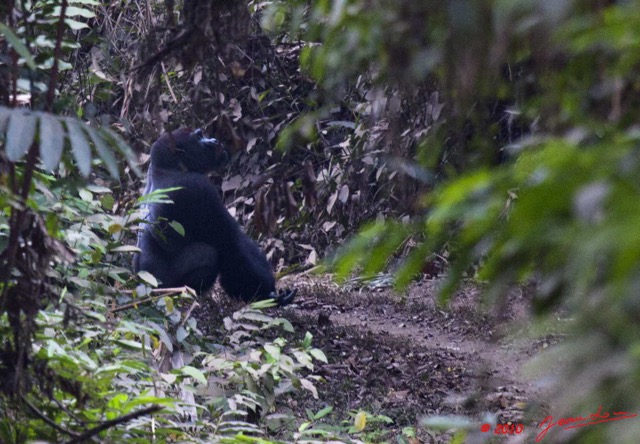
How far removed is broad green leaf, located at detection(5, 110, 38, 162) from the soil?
1.89 m

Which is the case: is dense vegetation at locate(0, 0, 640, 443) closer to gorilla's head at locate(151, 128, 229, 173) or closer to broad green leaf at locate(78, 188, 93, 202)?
broad green leaf at locate(78, 188, 93, 202)

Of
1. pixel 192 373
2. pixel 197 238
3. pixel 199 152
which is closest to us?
pixel 192 373

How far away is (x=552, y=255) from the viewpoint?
A: 2.37 ft

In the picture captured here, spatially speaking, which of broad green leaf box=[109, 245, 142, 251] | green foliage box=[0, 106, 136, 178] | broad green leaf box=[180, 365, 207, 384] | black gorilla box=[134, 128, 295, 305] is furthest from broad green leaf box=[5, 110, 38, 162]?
black gorilla box=[134, 128, 295, 305]

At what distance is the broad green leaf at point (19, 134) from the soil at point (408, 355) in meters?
1.89

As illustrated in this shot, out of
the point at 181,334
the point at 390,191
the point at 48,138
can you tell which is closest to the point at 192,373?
the point at 181,334

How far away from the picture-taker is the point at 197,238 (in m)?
5.88

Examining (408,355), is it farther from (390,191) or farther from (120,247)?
(390,191)

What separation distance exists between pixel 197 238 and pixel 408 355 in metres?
1.95

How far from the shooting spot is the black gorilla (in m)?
5.64

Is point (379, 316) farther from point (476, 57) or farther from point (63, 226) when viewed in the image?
point (476, 57)

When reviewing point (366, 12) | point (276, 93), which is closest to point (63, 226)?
point (366, 12)

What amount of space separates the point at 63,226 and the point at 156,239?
8.15 ft

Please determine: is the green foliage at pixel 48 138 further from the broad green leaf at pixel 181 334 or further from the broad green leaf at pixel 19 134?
the broad green leaf at pixel 181 334
